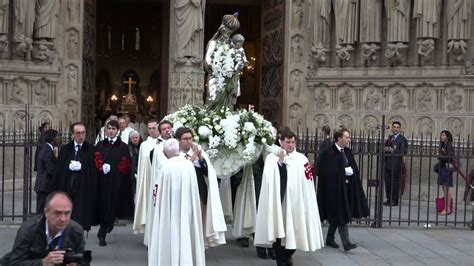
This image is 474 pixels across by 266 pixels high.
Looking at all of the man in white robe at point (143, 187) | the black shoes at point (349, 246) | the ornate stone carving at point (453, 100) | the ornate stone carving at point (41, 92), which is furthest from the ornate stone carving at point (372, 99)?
the man in white robe at point (143, 187)

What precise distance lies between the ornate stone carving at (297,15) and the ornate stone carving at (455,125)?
15.3 ft

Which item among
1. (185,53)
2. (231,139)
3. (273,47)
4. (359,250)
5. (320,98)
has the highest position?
(273,47)

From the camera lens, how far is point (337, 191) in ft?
33.6

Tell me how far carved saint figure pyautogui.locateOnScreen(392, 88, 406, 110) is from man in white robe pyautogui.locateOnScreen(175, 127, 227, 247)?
9.77 metres

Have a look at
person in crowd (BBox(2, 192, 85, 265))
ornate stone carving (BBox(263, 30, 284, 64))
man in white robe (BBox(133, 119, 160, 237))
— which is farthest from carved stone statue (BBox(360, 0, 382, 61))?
person in crowd (BBox(2, 192, 85, 265))

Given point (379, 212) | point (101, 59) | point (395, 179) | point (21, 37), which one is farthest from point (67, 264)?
point (101, 59)

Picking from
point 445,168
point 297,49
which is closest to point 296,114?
point 297,49

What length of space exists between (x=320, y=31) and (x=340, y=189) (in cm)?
880

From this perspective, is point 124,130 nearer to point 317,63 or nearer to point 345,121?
point 345,121

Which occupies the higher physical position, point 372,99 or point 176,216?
point 372,99

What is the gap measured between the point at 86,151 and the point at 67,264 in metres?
5.65

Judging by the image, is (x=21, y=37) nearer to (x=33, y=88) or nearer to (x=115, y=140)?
(x=33, y=88)

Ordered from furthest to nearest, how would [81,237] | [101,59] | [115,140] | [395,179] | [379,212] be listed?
1. [101,59]
2. [395,179]
3. [379,212]
4. [115,140]
5. [81,237]

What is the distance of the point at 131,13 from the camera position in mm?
34094
